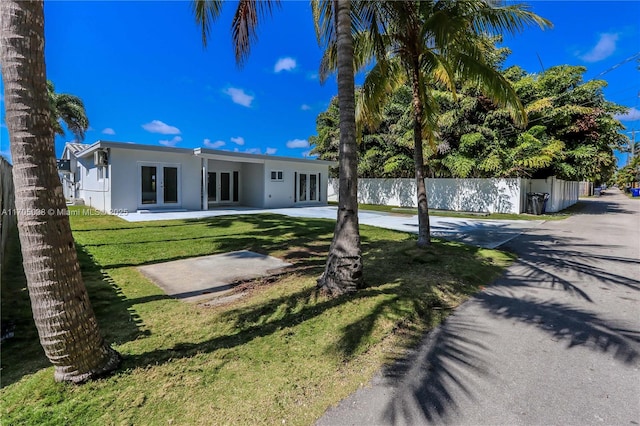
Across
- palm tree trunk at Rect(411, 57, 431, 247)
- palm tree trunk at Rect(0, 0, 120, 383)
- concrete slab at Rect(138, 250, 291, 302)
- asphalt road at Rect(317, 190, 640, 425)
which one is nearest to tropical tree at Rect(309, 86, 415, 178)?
palm tree trunk at Rect(411, 57, 431, 247)

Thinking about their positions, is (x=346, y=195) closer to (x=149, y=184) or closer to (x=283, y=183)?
(x=149, y=184)

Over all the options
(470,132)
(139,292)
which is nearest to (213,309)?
(139,292)

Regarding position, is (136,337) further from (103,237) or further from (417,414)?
(103,237)

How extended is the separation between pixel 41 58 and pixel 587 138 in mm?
23024

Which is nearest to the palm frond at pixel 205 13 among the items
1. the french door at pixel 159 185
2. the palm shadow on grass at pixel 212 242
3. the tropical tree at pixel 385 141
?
the palm shadow on grass at pixel 212 242

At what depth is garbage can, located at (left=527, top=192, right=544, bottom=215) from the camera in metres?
18.1

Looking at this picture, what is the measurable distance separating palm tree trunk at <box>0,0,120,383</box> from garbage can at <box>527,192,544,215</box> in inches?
827

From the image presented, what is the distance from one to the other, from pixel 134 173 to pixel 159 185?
1.31 metres

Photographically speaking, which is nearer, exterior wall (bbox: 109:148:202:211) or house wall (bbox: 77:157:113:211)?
exterior wall (bbox: 109:148:202:211)

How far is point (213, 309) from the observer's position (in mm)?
4445

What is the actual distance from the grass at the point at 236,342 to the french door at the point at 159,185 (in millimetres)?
9333

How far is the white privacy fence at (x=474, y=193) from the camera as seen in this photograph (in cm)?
1869

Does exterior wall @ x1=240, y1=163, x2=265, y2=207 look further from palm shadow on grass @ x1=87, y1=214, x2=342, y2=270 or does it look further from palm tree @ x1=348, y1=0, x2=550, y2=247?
palm tree @ x1=348, y1=0, x2=550, y2=247

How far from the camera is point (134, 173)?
15.3 meters
